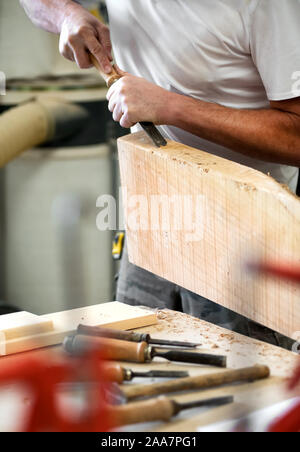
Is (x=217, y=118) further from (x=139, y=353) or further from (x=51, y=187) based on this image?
(x=51, y=187)

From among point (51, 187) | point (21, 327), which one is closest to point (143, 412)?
point (21, 327)

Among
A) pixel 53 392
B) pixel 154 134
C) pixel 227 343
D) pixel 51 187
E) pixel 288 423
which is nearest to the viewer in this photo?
pixel 53 392

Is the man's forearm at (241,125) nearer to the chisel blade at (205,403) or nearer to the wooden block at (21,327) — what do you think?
the wooden block at (21,327)

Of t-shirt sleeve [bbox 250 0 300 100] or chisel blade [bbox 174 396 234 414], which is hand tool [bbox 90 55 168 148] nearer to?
t-shirt sleeve [bbox 250 0 300 100]

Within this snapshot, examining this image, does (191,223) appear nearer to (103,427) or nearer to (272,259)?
(272,259)

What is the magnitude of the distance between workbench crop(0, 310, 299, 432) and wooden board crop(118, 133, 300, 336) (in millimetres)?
56

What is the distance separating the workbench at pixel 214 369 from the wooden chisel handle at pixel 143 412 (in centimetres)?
1

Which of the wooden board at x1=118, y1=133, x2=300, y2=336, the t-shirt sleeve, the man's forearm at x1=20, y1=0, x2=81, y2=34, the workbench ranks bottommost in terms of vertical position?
the workbench

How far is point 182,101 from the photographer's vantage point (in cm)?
138

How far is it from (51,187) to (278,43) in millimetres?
1321

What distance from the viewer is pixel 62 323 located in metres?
1.17

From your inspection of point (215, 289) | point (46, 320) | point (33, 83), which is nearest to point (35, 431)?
→ point (46, 320)

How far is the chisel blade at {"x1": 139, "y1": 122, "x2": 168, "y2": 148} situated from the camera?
1.27m

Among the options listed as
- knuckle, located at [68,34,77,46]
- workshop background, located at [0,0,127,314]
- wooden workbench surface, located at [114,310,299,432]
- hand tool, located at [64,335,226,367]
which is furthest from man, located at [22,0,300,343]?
workshop background, located at [0,0,127,314]
